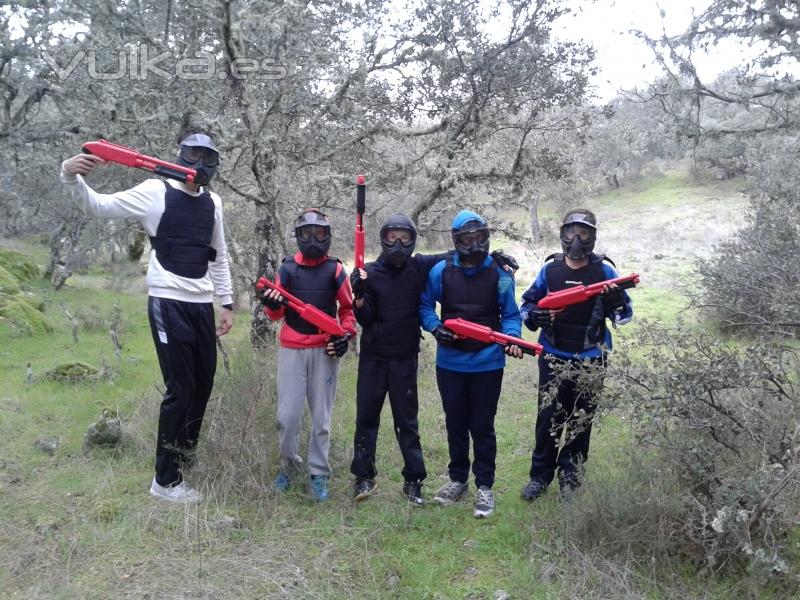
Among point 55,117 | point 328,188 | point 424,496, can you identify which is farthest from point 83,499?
point 55,117

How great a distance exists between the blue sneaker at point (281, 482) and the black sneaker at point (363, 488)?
53 cm

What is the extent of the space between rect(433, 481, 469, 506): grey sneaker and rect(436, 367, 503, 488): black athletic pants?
0.16 m

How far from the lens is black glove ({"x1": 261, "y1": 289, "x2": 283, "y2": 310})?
4.54 metres

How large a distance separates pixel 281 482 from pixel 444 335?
5.65 feet

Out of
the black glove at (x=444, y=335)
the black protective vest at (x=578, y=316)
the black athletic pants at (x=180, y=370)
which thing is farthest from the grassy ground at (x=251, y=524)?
the black glove at (x=444, y=335)

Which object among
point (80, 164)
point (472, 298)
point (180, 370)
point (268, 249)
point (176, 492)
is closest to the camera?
point (80, 164)

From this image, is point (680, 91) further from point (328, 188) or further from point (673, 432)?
point (673, 432)

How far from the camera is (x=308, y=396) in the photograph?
4.88 meters

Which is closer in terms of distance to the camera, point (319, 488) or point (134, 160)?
point (134, 160)

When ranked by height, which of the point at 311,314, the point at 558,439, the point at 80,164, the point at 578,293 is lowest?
the point at 558,439

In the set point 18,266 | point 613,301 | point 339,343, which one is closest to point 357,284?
point 339,343

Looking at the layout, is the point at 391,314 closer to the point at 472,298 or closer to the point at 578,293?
the point at 472,298

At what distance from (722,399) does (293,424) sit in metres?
2.98

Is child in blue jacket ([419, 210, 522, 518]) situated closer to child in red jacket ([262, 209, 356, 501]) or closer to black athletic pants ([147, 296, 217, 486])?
child in red jacket ([262, 209, 356, 501])
